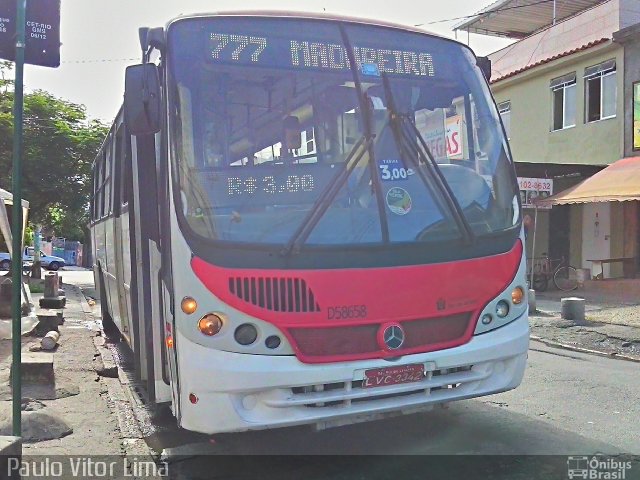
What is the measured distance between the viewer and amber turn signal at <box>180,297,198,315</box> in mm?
3902

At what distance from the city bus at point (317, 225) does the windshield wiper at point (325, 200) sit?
13 millimetres

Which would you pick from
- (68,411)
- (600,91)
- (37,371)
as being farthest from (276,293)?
(600,91)

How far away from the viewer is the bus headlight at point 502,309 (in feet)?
14.9

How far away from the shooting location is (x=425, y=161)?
Answer: 14.6ft

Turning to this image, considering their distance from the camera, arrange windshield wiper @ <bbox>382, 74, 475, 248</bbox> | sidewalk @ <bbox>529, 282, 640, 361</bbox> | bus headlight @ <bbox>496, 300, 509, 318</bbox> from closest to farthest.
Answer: windshield wiper @ <bbox>382, 74, 475, 248</bbox> → bus headlight @ <bbox>496, 300, 509, 318</bbox> → sidewalk @ <bbox>529, 282, 640, 361</bbox>

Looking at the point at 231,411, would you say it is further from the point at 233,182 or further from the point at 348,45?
the point at 348,45

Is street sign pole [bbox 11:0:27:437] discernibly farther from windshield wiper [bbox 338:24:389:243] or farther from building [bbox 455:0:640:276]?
building [bbox 455:0:640:276]

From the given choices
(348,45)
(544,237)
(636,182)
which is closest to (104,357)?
(348,45)

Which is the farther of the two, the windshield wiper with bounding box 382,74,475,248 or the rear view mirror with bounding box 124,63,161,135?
the windshield wiper with bounding box 382,74,475,248

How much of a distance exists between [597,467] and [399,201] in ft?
7.23

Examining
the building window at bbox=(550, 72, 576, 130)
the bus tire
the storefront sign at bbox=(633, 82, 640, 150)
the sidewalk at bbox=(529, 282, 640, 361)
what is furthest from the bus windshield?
the building window at bbox=(550, 72, 576, 130)

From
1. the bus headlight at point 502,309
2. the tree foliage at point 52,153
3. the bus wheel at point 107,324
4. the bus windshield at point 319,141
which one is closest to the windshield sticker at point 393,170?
the bus windshield at point 319,141

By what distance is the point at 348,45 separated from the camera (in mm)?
4500

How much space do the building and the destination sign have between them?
465 inches
